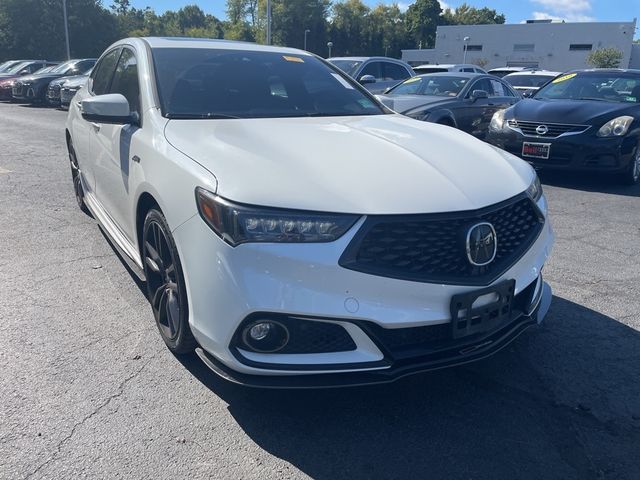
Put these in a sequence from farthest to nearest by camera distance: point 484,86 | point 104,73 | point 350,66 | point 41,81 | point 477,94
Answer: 1. point 41,81
2. point 350,66
3. point 484,86
4. point 477,94
5. point 104,73

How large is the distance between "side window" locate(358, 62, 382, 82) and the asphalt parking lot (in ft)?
32.2

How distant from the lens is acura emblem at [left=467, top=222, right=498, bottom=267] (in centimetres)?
236

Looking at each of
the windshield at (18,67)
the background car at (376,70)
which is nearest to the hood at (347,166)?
the background car at (376,70)

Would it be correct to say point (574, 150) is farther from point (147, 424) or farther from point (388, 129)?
point (147, 424)

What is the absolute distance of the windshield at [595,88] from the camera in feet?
25.7

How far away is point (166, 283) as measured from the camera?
9.57 ft

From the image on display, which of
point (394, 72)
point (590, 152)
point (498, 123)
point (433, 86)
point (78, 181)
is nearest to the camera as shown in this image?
point (78, 181)

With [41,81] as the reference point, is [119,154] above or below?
below

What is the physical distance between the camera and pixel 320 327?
2.25 metres

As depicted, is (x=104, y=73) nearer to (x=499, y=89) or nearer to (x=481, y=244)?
(x=481, y=244)

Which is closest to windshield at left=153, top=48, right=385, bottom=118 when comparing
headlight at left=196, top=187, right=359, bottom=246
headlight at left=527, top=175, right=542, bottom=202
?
headlight at left=196, top=187, right=359, bottom=246

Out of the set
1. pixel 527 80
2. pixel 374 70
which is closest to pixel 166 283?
pixel 374 70

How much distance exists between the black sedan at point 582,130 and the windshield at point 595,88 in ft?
0.04

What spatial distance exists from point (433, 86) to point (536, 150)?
307cm
